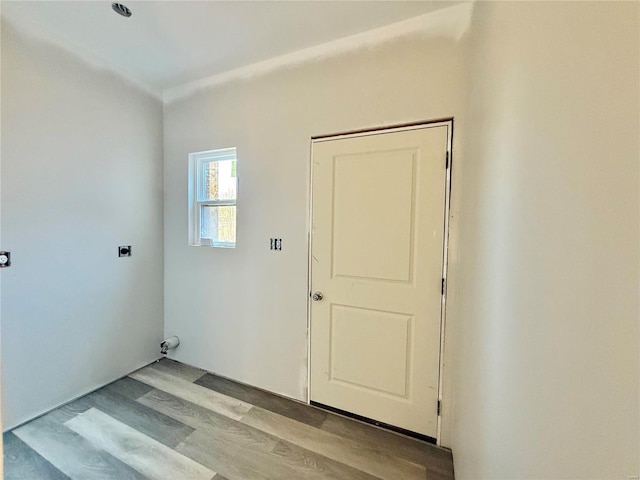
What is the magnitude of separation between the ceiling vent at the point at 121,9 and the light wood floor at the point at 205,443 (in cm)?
275

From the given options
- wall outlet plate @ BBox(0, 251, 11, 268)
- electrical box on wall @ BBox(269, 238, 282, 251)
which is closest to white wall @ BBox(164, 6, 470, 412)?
electrical box on wall @ BBox(269, 238, 282, 251)

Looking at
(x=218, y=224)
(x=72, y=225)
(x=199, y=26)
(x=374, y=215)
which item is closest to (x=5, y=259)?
(x=72, y=225)

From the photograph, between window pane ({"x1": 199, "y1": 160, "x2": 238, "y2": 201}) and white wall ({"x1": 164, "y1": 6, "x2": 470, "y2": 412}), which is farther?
window pane ({"x1": 199, "y1": 160, "x2": 238, "y2": 201})

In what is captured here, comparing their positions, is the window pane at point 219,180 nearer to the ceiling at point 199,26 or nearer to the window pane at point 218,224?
the window pane at point 218,224

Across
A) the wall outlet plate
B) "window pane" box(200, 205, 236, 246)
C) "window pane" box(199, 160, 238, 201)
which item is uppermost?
"window pane" box(199, 160, 238, 201)

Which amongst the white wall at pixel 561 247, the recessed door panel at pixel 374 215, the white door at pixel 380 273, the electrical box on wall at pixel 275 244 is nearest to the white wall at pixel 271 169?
the electrical box on wall at pixel 275 244

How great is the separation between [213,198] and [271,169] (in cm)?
78

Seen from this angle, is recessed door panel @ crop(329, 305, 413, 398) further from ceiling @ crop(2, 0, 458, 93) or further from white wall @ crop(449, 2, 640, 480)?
ceiling @ crop(2, 0, 458, 93)

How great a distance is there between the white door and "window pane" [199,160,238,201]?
897mm

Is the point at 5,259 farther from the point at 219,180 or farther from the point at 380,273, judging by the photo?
the point at 380,273

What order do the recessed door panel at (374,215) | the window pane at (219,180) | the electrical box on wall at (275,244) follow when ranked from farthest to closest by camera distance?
the window pane at (219,180) → the electrical box on wall at (275,244) → the recessed door panel at (374,215)

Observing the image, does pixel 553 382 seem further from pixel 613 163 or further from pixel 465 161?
pixel 465 161

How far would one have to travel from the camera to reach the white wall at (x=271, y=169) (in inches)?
67.5

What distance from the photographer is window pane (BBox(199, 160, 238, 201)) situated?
2.45 meters
